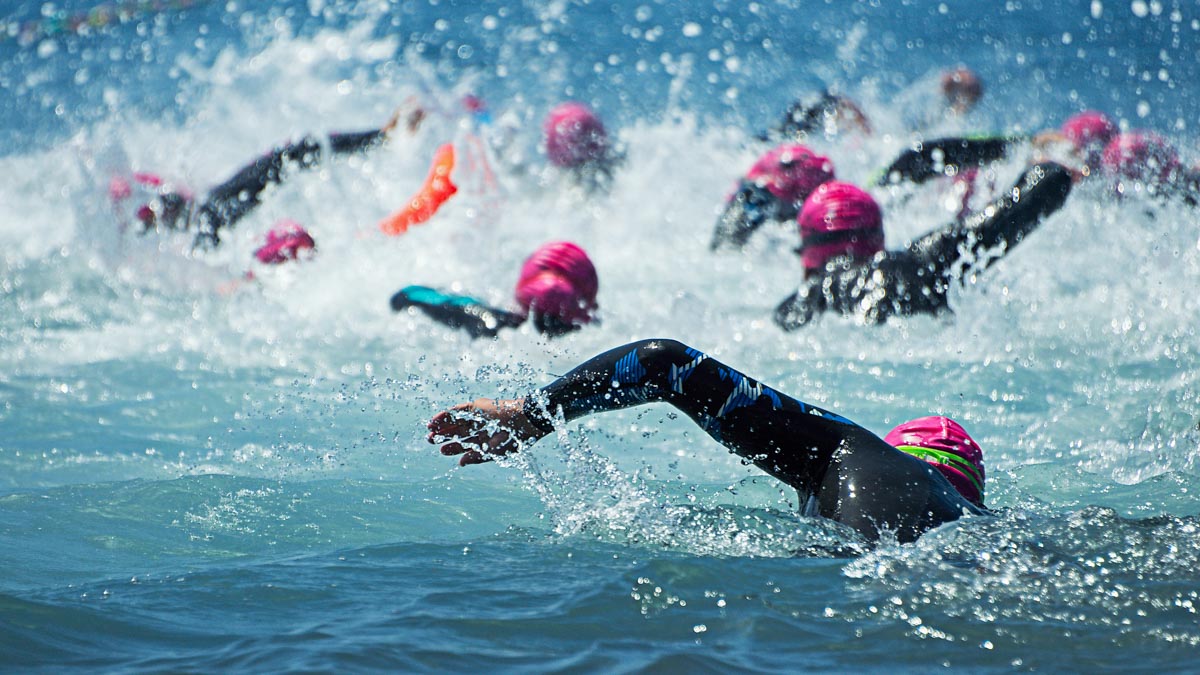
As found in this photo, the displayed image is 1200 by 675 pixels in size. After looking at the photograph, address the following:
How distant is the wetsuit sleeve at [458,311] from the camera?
653 cm

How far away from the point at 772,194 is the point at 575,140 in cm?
262

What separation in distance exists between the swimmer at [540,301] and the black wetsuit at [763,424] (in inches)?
128

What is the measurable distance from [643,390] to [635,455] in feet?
6.59

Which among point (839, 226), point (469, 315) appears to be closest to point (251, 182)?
point (469, 315)

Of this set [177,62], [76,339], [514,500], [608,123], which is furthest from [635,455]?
[177,62]

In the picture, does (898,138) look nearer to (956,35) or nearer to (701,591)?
(956,35)

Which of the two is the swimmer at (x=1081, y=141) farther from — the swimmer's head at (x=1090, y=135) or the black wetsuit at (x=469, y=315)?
the black wetsuit at (x=469, y=315)

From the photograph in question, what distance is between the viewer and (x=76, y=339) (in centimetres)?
704

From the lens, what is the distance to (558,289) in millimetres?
6625

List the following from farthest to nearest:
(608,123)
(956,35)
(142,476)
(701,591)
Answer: (956,35)
(608,123)
(142,476)
(701,591)

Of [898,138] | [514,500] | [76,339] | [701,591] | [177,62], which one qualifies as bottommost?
[701,591]

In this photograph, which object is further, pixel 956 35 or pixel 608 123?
pixel 956 35

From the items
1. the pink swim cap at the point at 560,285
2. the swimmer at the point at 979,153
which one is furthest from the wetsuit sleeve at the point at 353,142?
the swimmer at the point at 979,153

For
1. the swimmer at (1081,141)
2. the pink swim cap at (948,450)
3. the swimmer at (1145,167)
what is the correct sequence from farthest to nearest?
the swimmer at (1081,141) → the swimmer at (1145,167) → the pink swim cap at (948,450)
